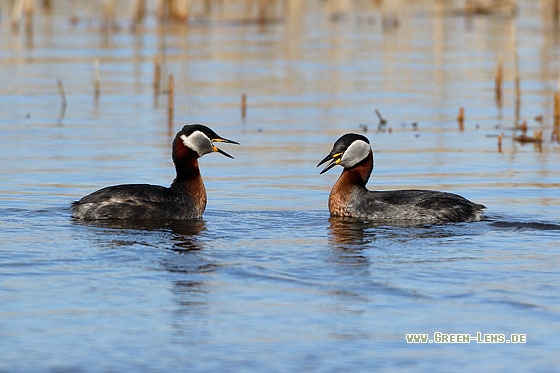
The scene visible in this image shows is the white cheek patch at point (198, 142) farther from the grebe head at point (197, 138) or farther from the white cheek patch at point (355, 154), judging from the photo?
the white cheek patch at point (355, 154)

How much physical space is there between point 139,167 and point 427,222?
16.1 feet

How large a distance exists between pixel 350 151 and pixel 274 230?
1948 mm

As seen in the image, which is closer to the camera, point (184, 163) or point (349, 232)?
point (349, 232)

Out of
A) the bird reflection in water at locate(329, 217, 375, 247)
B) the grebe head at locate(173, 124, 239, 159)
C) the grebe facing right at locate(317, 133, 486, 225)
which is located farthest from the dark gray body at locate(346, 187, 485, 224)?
the grebe head at locate(173, 124, 239, 159)

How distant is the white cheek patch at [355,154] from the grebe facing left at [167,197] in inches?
56.6

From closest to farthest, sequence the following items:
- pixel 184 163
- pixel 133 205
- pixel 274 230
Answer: pixel 274 230, pixel 133 205, pixel 184 163

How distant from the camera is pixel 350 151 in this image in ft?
41.5

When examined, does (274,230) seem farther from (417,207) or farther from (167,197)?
(417,207)

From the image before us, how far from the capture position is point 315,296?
28.1 ft

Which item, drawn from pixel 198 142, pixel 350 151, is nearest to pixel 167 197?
pixel 198 142

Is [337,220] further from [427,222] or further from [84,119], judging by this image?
[84,119]

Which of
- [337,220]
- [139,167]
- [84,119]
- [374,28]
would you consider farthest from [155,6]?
[337,220]

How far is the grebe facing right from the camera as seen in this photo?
11758mm

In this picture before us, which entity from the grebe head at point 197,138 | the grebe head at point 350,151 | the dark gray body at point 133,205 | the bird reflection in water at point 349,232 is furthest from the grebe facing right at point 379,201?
the dark gray body at point 133,205
